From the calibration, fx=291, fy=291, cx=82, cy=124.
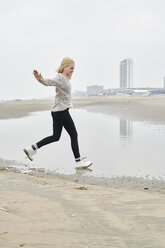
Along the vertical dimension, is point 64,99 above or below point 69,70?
below

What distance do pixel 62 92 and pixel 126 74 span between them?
161 m

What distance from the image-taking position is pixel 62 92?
489cm

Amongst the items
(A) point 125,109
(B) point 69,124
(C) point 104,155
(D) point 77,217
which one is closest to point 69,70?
(B) point 69,124

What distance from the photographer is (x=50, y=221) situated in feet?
7.69

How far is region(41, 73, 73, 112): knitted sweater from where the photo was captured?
4.80 m

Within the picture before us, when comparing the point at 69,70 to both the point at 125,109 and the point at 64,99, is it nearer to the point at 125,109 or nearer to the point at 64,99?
the point at 64,99

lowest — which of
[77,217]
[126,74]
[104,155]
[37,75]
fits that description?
[104,155]

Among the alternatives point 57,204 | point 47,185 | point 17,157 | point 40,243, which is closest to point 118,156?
point 17,157

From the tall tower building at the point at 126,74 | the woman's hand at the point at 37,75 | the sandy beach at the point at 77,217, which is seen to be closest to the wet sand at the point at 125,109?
the woman's hand at the point at 37,75

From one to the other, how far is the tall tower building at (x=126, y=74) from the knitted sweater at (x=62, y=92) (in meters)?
158

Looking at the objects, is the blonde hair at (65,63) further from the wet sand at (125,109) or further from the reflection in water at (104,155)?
the wet sand at (125,109)

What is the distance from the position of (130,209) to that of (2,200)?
4.13 feet

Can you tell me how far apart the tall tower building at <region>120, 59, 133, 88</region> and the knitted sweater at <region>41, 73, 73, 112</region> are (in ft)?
519

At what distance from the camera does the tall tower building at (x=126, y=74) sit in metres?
161
